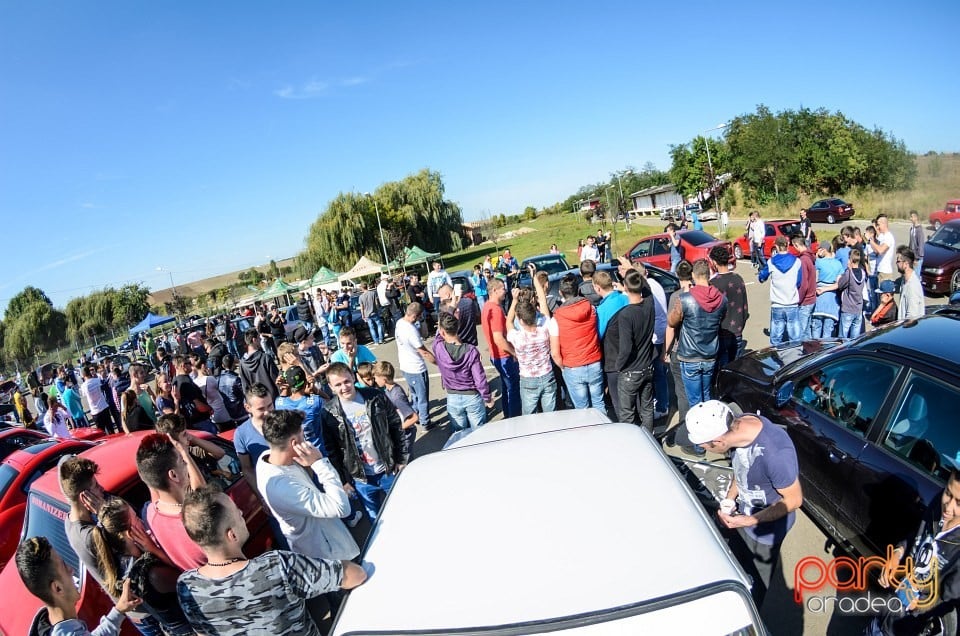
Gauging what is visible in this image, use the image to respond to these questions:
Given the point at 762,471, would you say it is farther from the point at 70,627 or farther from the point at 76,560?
the point at 76,560

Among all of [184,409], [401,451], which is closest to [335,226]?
[184,409]

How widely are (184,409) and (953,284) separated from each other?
531 inches

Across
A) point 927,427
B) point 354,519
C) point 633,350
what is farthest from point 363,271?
point 927,427

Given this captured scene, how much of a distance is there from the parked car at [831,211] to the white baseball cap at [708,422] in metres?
32.6

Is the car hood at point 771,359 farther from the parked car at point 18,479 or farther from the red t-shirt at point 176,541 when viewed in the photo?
the parked car at point 18,479

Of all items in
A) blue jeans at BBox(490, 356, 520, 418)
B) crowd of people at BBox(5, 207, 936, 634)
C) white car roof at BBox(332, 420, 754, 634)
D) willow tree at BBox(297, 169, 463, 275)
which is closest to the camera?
white car roof at BBox(332, 420, 754, 634)

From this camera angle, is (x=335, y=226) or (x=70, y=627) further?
(x=335, y=226)

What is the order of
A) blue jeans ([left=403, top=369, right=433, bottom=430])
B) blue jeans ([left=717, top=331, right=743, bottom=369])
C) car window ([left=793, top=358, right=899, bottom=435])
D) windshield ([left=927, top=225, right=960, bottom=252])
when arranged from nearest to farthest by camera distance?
car window ([left=793, top=358, right=899, bottom=435])
blue jeans ([left=717, top=331, right=743, bottom=369])
blue jeans ([left=403, top=369, right=433, bottom=430])
windshield ([left=927, top=225, right=960, bottom=252])

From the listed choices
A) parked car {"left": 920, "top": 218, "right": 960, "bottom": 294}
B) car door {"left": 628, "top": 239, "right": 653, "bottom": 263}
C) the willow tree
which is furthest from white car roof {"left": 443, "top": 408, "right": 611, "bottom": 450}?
the willow tree

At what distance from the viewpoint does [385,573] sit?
6.57ft

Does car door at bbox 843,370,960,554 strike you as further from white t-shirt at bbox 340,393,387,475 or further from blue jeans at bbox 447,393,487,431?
white t-shirt at bbox 340,393,387,475

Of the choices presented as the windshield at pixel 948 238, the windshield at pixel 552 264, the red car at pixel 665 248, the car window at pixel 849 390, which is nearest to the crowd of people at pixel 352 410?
the car window at pixel 849 390

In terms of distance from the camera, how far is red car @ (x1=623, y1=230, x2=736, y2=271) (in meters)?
14.5

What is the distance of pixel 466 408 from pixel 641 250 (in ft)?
39.4
